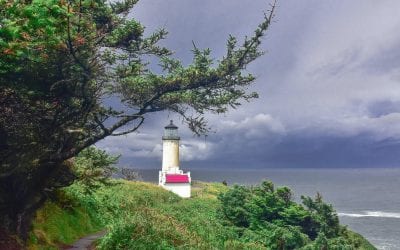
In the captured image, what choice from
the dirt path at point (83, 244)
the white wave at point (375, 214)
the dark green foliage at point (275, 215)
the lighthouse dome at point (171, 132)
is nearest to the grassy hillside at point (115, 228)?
the dirt path at point (83, 244)

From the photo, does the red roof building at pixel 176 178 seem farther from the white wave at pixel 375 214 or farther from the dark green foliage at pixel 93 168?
the white wave at pixel 375 214

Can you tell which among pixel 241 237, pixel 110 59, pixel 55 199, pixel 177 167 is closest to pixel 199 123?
pixel 110 59

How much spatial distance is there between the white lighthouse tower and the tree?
39.2 metres

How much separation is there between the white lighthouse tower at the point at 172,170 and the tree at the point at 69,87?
128ft

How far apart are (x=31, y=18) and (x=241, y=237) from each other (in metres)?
21.0

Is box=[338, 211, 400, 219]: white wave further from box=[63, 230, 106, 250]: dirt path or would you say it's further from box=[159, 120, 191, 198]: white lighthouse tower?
box=[63, 230, 106, 250]: dirt path

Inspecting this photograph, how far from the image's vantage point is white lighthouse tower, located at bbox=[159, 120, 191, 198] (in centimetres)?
5341

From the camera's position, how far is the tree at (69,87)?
867 cm

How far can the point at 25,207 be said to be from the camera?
43.4 ft

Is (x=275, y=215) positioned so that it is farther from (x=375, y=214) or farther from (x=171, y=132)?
(x=375, y=214)

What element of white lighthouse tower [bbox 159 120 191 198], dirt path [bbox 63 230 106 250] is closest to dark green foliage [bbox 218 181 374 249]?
dirt path [bbox 63 230 106 250]

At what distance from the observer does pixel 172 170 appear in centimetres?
5816

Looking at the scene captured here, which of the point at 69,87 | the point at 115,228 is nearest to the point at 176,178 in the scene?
the point at 115,228

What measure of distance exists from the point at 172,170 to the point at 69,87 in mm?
48160
